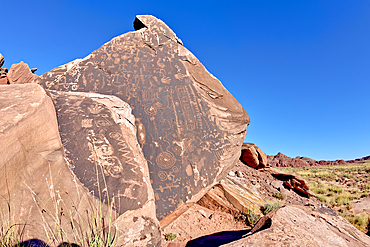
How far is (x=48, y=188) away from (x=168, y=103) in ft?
6.21

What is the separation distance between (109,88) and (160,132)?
1.05 metres

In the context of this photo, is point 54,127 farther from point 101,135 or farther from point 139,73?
point 139,73

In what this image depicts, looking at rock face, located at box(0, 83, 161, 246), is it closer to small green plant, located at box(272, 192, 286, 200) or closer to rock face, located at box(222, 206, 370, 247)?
rock face, located at box(222, 206, 370, 247)

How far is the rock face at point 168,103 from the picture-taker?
2742mm

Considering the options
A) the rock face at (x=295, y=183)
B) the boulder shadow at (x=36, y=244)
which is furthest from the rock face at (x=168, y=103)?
the rock face at (x=295, y=183)

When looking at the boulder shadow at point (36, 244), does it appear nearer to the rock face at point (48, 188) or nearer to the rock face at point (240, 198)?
the rock face at point (48, 188)

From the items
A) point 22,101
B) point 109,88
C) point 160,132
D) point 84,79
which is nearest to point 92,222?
point 22,101

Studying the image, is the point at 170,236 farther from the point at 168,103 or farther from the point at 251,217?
the point at 168,103

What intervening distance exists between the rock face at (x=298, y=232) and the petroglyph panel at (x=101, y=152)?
1.10m

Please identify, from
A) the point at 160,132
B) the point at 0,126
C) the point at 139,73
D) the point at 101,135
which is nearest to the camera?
the point at 0,126

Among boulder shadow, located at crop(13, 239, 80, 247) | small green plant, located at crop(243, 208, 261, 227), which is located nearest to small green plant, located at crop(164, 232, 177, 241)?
small green plant, located at crop(243, 208, 261, 227)

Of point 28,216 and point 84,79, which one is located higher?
point 84,79

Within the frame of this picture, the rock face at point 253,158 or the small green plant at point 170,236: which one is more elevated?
the rock face at point 253,158

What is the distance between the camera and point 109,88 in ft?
9.98
